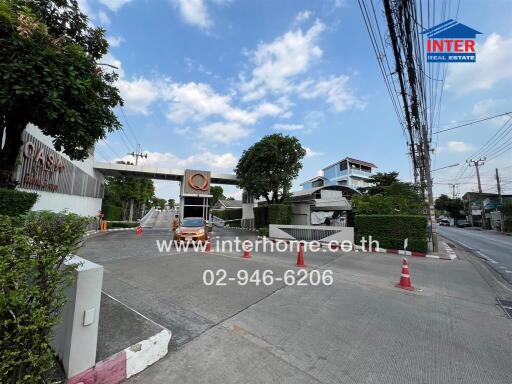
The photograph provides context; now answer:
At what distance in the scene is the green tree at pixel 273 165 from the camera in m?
20.6

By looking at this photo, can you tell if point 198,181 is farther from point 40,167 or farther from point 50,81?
point 50,81

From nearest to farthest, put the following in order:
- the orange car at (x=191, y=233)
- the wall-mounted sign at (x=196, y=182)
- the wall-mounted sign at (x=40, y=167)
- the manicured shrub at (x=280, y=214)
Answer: the wall-mounted sign at (x=40, y=167), the orange car at (x=191, y=233), the manicured shrub at (x=280, y=214), the wall-mounted sign at (x=196, y=182)

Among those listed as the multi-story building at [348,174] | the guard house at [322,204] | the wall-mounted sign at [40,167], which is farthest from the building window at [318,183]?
the wall-mounted sign at [40,167]

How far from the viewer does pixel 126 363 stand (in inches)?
Result: 94.9

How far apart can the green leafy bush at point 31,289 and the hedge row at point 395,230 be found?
13.7m

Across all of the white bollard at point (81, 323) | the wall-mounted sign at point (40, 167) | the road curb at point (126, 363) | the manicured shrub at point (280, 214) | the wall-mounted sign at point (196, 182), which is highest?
the wall-mounted sign at point (196, 182)

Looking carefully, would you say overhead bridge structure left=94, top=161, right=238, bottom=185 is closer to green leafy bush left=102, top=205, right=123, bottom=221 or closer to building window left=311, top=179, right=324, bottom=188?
green leafy bush left=102, top=205, right=123, bottom=221

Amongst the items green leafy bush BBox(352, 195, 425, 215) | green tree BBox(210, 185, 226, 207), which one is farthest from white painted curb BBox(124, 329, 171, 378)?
green tree BBox(210, 185, 226, 207)

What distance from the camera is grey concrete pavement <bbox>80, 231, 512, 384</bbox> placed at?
102 inches

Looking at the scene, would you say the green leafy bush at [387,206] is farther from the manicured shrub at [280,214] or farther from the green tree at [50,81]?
the green tree at [50,81]

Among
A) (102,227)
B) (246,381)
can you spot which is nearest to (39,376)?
(246,381)

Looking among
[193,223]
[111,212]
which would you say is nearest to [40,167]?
[193,223]

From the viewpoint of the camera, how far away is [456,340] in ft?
11.2

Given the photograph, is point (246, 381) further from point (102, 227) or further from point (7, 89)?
point (102, 227)
